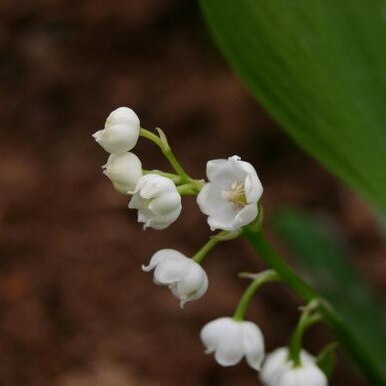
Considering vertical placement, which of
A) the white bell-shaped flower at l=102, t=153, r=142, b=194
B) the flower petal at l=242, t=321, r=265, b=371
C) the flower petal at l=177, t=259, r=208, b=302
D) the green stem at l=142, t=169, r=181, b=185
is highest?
the white bell-shaped flower at l=102, t=153, r=142, b=194

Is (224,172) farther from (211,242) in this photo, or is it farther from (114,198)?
(114,198)

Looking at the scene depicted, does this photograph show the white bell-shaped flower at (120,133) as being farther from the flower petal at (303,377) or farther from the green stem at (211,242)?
the flower petal at (303,377)

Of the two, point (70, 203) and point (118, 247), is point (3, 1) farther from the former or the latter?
point (118, 247)

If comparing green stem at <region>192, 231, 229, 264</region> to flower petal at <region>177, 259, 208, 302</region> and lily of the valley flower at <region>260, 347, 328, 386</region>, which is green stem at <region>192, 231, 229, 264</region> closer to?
flower petal at <region>177, 259, 208, 302</region>

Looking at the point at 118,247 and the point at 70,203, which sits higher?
the point at 70,203

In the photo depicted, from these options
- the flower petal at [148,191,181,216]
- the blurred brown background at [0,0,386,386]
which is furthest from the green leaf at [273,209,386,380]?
the flower petal at [148,191,181,216]

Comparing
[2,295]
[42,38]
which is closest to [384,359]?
[2,295]

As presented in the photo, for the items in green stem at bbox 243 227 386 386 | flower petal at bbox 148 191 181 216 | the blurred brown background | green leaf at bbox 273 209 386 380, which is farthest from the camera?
the blurred brown background
